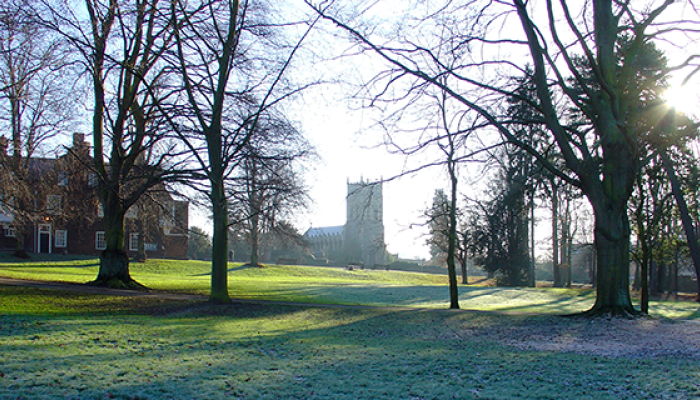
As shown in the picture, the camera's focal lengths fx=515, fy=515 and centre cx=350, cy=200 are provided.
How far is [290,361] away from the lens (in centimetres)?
716

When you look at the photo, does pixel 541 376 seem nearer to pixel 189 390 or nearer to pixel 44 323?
pixel 189 390

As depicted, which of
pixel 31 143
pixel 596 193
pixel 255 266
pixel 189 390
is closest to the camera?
pixel 189 390

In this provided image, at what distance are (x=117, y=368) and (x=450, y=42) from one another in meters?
11.4

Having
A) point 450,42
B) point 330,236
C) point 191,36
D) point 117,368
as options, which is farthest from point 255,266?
point 330,236

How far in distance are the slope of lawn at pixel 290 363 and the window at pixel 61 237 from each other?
4163 cm

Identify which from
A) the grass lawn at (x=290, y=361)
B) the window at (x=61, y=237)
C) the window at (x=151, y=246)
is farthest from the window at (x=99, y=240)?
the grass lawn at (x=290, y=361)

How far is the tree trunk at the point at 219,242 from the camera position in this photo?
1538 cm

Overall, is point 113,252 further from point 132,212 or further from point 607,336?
point 132,212

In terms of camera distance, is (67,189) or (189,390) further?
(67,189)

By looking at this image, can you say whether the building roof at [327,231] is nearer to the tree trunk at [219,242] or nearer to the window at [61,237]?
the window at [61,237]

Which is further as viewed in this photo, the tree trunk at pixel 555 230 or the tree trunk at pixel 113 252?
the tree trunk at pixel 113 252

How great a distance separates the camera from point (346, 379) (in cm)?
602

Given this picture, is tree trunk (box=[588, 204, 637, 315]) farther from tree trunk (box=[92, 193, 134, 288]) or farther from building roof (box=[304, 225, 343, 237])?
building roof (box=[304, 225, 343, 237])

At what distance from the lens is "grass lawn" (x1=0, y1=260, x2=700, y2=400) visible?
5.32 m
